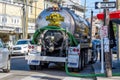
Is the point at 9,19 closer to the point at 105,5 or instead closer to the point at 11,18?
the point at 11,18

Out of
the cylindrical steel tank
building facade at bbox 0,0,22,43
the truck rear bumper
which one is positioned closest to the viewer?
the truck rear bumper

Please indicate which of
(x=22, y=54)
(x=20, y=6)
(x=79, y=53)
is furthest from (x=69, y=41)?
(x=20, y=6)

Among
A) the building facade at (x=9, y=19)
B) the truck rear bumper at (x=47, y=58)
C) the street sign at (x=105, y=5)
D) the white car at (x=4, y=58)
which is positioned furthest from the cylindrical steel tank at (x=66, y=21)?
the building facade at (x=9, y=19)

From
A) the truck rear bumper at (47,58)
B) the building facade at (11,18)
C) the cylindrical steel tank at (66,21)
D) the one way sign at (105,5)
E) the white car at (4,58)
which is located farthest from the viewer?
the building facade at (11,18)

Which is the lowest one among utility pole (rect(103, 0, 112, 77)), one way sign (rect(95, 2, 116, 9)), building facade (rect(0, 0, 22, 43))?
utility pole (rect(103, 0, 112, 77))

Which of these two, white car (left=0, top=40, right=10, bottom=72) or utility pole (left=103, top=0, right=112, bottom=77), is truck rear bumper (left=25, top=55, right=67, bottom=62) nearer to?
white car (left=0, top=40, right=10, bottom=72)

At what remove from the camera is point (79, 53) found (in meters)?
19.5

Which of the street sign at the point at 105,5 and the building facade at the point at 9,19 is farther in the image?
the building facade at the point at 9,19

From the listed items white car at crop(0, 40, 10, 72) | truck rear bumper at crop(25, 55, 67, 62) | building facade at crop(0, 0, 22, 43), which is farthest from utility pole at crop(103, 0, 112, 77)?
building facade at crop(0, 0, 22, 43)

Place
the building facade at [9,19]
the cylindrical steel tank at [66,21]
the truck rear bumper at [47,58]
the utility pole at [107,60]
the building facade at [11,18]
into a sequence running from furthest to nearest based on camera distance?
1. the building facade at [11,18]
2. the building facade at [9,19]
3. the cylindrical steel tank at [66,21]
4. the truck rear bumper at [47,58]
5. the utility pole at [107,60]

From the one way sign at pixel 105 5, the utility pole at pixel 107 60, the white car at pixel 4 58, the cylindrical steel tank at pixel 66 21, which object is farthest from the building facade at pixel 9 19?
the utility pole at pixel 107 60

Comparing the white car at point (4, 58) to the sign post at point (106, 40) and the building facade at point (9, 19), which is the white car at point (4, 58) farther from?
the building facade at point (9, 19)

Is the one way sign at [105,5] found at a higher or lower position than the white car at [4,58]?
higher

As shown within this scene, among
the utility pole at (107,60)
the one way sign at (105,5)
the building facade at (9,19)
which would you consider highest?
the building facade at (9,19)
